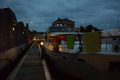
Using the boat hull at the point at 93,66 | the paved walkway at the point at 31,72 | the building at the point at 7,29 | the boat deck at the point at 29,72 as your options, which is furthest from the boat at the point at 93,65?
the building at the point at 7,29

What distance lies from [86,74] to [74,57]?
2.84 feet

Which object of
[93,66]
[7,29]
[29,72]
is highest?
[7,29]

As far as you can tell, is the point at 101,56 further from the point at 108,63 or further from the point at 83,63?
the point at 83,63

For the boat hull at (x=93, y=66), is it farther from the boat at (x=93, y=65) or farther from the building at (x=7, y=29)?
the building at (x=7, y=29)

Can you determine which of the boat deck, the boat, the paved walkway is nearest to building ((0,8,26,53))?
the boat deck

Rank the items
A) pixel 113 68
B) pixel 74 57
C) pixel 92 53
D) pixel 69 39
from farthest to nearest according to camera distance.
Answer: pixel 69 39 → pixel 74 57 → pixel 92 53 → pixel 113 68

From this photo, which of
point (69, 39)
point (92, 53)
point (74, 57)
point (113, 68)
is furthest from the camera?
point (69, 39)

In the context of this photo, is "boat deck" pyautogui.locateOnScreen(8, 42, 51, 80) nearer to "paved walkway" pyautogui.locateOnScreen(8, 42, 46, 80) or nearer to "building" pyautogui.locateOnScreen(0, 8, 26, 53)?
"paved walkway" pyautogui.locateOnScreen(8, 42, 46, 80)

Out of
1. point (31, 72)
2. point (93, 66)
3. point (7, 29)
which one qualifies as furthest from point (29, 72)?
point (7, 29)

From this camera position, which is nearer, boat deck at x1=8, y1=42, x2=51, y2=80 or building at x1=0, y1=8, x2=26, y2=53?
boat deck at x1=8, y1=42, x2=51, y2=80

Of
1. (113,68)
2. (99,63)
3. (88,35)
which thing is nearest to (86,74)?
(99,63)

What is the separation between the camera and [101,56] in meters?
4.45

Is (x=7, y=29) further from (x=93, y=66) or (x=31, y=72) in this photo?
(x=93, y=66)

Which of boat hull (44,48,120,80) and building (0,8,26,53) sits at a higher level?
building (0,8,26,53)
